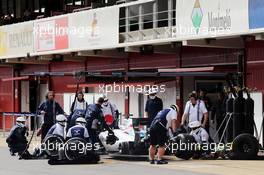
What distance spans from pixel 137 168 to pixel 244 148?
10.7 ft

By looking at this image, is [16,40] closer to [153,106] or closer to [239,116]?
[153,106]

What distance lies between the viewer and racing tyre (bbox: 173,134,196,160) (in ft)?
60.4

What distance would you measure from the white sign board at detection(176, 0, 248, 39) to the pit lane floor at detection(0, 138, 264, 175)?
4.63 meters

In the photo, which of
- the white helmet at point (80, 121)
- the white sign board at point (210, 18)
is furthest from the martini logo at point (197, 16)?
the white helmet at point (80, 121)

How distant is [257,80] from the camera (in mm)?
21719

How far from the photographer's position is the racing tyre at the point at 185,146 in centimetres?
1842

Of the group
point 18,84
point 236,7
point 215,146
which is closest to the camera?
point 215,146

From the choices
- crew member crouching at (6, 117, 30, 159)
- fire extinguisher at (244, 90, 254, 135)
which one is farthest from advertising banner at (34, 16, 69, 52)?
fire extinguisher at (244, 90, 254, 135)

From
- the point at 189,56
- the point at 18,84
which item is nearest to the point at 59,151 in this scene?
the point at 189,56

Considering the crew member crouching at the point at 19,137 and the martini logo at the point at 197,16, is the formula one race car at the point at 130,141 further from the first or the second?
the martini logo at the point at 197,16

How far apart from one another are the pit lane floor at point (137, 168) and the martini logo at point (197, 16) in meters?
5.32

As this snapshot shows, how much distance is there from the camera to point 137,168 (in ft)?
54.9

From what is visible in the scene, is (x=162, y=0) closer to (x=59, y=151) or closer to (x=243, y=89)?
(x=243, y=89)

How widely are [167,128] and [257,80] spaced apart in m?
5.41
